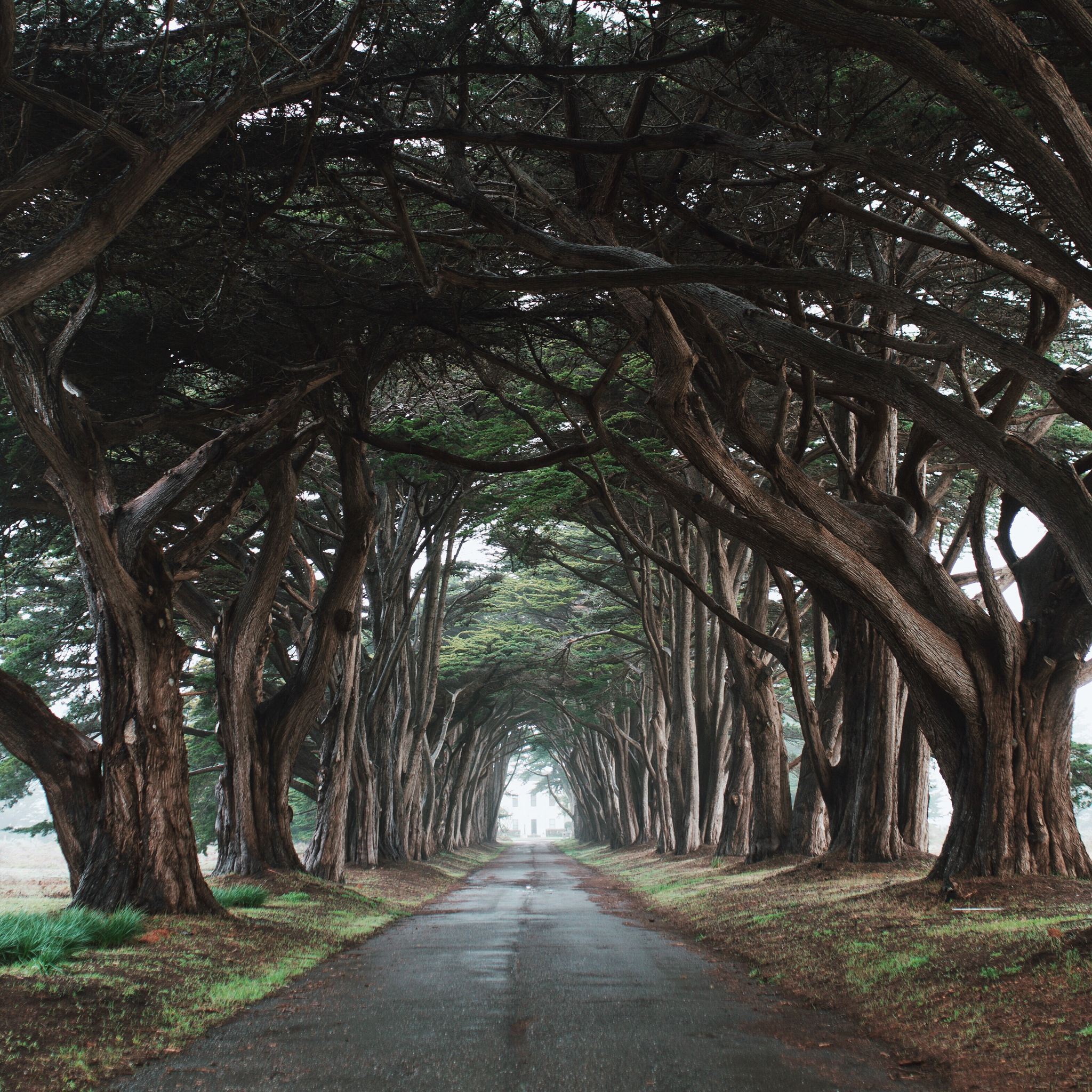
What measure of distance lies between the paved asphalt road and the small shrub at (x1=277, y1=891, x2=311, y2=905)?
105 inches

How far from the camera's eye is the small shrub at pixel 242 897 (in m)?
8.54

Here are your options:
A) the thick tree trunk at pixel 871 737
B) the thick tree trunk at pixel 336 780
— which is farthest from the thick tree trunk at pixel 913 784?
the thick tree trunk at pixel 336 780

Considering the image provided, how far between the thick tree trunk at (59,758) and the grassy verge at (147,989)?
3.69 ft

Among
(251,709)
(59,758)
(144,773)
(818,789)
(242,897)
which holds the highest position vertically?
(251,709)

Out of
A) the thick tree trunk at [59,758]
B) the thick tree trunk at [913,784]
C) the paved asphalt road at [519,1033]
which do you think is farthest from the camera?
the thick tree trunk at [913,784]

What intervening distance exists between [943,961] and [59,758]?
21.4 ft

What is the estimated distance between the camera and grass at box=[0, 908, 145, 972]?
4895 mm

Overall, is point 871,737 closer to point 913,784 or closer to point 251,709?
point 913,784

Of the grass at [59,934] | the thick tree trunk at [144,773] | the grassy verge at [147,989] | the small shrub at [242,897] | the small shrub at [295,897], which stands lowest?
the small shrub at [295,897]

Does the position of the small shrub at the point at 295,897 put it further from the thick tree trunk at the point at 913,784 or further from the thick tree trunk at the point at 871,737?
the thick tree trunk at the point at 913,784

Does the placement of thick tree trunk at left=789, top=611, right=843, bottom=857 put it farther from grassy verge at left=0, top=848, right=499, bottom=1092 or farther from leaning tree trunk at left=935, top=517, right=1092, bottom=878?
grassy verge at left=0, top=848, right=499, bottom=1092

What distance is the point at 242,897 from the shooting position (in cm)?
879

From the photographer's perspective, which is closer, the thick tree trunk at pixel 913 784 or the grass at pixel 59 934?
the grass at pixel 59 934

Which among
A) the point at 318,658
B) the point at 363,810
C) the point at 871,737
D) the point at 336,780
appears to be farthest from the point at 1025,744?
the point at 363,810
